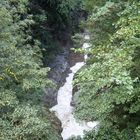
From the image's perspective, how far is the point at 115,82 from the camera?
6656mm

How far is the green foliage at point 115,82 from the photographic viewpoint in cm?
548

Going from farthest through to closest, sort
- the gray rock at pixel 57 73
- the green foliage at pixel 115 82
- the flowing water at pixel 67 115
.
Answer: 1. the gray rock at pixel 57 73
2. the flowing water at pixel 67 115
3. the green foliage at pixel 115 82

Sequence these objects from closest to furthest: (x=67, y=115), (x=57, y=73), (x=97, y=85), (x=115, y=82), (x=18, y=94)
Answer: (x=97, y=85)
(x=115, y=82)
(x=18, y=94)
(x=67, y=115)
(x=57, y=73)

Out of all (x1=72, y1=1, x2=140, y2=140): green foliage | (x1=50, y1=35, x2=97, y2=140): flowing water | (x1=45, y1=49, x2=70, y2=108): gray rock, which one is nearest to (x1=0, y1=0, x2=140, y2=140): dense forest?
(x1=72, y1=1, x2=140, y2=140): green foliage

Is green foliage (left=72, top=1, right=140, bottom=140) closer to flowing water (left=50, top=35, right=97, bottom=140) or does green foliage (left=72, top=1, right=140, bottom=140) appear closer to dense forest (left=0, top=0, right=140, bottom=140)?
dense forest (left=0, top=0, right=140, bottom=140)

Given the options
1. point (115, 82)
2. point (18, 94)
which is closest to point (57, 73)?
point (18, 94)

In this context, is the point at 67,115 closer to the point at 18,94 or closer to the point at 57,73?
the point at 57,73

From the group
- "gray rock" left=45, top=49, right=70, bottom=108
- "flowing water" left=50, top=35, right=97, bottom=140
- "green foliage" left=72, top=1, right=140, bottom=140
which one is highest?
"gray rock" left=45, top=49, right=70, bottom=108

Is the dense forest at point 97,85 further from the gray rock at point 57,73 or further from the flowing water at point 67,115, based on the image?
the gray rock at point 57,73

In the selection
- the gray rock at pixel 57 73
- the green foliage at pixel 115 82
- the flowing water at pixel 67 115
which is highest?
the gray rock at pixel 57 73

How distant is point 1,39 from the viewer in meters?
8.77

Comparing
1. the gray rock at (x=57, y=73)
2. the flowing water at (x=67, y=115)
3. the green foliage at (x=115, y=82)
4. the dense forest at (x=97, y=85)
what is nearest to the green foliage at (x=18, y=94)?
the dense forest at (x=97, y=85)

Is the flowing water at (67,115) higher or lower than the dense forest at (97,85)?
higher

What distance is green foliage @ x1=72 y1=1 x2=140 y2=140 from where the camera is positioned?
548cm
